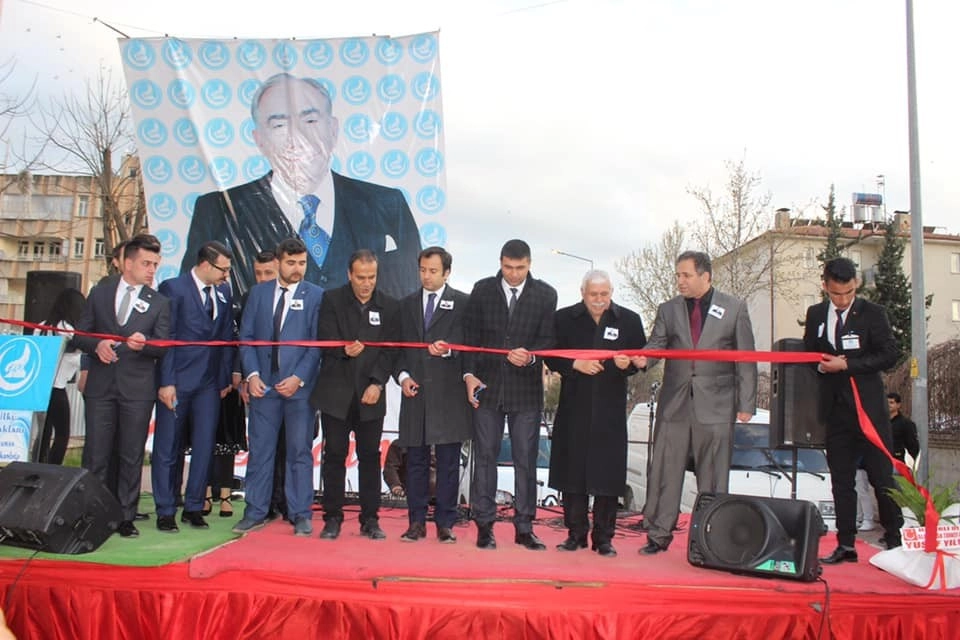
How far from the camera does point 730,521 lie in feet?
13.8

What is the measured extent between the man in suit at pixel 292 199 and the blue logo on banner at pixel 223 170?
0.37 feet

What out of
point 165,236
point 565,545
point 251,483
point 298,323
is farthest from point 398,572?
point 165,236

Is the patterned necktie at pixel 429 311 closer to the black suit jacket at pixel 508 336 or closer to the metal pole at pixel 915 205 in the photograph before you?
the black suit jacket at pixel 508 336

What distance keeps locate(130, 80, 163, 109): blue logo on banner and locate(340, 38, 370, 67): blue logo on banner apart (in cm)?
193

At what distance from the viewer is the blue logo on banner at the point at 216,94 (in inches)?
311

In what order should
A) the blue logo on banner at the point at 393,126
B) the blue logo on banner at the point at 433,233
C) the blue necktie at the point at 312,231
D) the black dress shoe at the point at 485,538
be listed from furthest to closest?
the blue necktie at the point at 312,231
the blue logo on banner at the point at 393,126
the blue logo on banner at the point at 433,233
the black dress shoe at the point at 485,538

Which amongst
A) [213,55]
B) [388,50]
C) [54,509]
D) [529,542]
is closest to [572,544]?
[529,542]

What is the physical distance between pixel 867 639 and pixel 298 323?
3718 mm

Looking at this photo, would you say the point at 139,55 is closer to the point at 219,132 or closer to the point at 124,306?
the point at 219,132

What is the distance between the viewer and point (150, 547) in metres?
4.36

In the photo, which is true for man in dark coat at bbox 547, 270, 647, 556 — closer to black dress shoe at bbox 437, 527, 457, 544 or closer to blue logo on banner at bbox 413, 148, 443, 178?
black dress shoe at bbox 437, 527, 457, 544

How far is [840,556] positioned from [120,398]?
445 centimetres

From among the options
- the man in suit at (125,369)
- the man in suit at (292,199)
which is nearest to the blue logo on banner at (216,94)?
the man in suit at (292,199)

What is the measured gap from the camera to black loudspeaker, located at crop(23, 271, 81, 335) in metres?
6.45
